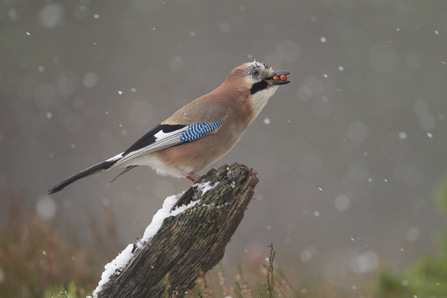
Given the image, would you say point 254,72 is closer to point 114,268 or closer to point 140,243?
point 140,243

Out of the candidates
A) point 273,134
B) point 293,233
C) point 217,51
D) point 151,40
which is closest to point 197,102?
point 293,233

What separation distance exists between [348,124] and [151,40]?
6.89 metres

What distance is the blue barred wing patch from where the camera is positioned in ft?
12.1

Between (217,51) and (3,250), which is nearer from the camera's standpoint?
(3,250)

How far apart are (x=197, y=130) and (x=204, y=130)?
0.20ft

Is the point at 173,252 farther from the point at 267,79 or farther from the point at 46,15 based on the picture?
the point at 46,15

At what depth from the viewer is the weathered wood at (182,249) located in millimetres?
2957

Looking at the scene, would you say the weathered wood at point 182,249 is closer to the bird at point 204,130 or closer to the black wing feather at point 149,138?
the bird at point 204,130

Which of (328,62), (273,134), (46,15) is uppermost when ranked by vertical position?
(46,15)

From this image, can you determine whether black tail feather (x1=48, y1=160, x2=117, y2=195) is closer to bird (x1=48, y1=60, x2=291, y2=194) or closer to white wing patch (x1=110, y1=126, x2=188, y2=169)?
bird (x1=48, y1=60, x2=291, y2=194)

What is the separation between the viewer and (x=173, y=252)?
2.96 metres

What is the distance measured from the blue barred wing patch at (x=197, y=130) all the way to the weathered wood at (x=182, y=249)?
0.76m

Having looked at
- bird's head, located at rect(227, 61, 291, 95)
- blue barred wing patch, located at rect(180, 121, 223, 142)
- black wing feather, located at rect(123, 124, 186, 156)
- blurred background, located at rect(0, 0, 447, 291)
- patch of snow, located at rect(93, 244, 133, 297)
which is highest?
bird's head, located at rect(227, 61, 291, 95)

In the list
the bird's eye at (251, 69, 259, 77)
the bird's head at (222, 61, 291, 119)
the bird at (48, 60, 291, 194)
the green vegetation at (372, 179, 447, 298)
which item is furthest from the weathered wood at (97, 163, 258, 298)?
the green vegetation at (372, 179, 447, 298)
